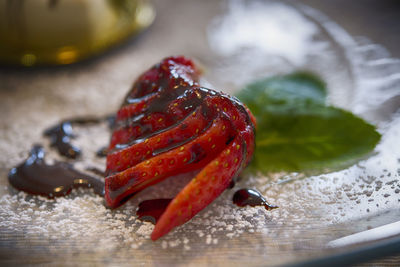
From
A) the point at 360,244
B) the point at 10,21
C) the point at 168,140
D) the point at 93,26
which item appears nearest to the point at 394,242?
the point at 360,244

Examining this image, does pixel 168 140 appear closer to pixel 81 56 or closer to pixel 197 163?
pixel 197 163

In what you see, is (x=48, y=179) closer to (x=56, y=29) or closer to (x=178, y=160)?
(x=178, y=160)

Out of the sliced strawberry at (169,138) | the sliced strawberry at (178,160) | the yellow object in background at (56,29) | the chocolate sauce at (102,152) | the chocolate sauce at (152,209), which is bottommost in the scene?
the chocolate sauce at (152,209)

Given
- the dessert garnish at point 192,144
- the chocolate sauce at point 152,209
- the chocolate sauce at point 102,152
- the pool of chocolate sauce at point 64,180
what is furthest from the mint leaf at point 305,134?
the chocolate sauce at point 102,152

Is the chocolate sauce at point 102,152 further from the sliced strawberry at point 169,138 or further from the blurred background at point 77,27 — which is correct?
the blurred background at point 77,27

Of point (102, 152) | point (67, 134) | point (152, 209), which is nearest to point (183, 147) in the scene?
point (152, 209)

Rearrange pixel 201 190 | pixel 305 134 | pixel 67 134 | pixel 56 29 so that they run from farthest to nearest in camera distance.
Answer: pixel 56 29, pixel 67 134, pixel 305 134, pixel 201 190

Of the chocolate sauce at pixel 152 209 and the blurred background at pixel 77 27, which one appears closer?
the chocolate sauce at pixel 152 209
